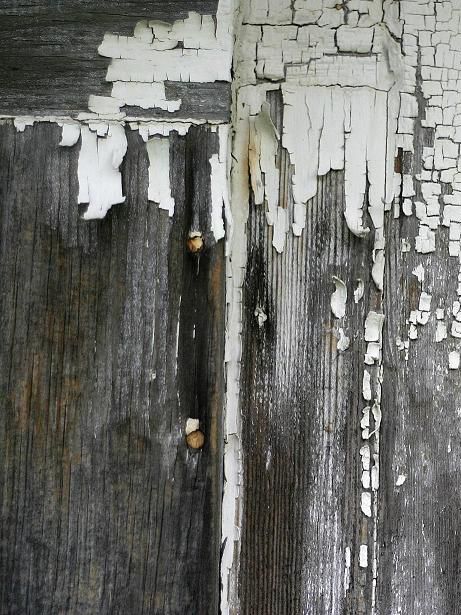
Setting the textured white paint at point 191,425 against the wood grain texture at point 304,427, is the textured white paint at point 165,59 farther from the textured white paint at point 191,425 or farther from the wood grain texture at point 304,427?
the textured white paint at point 191,425

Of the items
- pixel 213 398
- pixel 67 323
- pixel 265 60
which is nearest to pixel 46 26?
pixel 265 60

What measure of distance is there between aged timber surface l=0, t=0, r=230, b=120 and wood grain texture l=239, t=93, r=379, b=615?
6.1 inches

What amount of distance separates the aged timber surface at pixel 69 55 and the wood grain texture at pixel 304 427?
156mm

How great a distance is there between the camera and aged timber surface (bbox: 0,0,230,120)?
2.51ft

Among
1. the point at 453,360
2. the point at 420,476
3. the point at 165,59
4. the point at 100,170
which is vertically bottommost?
the point at 420,476

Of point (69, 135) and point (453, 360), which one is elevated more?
point (69, 135)

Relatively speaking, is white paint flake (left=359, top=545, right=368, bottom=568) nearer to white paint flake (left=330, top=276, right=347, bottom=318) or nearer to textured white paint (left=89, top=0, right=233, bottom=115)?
white paint flake (left=330, top=276, right=347, bottom=318)

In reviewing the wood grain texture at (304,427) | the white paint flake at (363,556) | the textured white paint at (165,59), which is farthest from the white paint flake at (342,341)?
the textured white paint at (165,59)

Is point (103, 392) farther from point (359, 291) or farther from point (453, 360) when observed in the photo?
point (453, 360)

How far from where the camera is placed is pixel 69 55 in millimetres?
775

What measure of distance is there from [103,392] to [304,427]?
0.32 meters

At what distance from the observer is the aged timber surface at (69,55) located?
30.1 inches

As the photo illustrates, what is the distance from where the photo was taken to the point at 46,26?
2.56 feet

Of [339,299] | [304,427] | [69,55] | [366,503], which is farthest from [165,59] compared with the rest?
[366,503]
